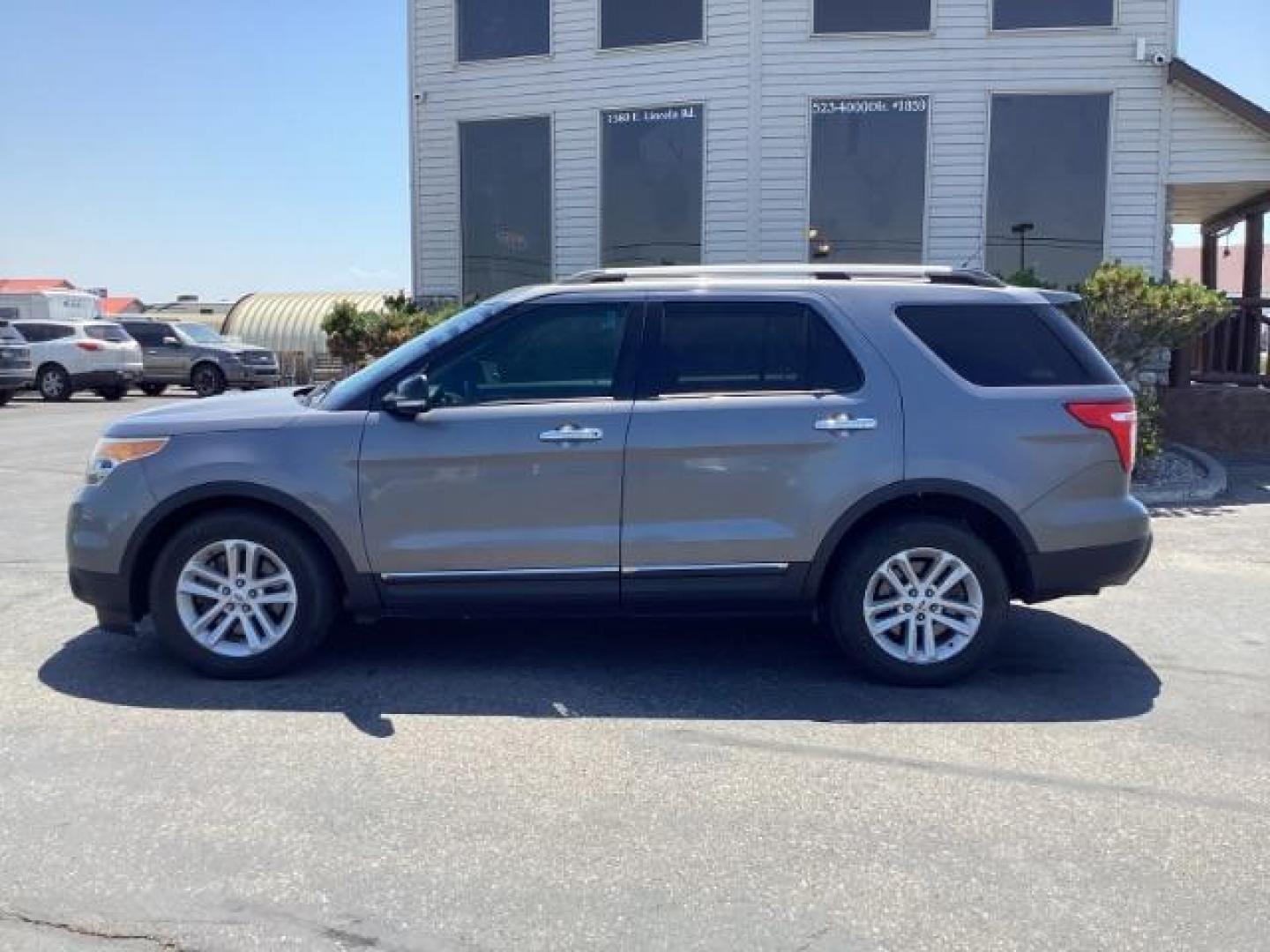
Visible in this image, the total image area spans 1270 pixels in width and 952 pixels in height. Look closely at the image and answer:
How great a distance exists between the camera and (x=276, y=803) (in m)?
3.87

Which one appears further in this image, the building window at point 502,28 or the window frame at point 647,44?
the building window at point 502,28

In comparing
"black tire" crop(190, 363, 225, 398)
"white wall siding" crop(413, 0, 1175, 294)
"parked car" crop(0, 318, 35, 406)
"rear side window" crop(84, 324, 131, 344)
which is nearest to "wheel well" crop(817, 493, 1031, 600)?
"white wall siding" crop(413, 0, 1175, 294)

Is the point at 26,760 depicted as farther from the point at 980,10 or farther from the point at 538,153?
the point at 980,10

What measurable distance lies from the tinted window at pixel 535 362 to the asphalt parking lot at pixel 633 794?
1315 millimetres

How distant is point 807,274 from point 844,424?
2.81 ft

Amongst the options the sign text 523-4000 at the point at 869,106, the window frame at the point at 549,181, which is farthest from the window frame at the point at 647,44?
the sign text 523-4000 at the point at 869,106

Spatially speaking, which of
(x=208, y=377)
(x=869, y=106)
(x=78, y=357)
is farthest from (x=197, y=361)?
(x=869, y=106)

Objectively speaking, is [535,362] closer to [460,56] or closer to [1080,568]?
[1080,568]

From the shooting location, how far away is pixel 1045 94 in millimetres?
13695

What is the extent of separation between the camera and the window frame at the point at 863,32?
1375 centimetres

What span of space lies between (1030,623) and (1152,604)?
998mm

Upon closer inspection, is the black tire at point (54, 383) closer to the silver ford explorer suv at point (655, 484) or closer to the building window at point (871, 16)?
the building window at point (871, 16)

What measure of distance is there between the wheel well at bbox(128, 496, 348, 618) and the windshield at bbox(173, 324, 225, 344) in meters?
22.4

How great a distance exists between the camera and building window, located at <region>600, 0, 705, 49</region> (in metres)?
14.3
